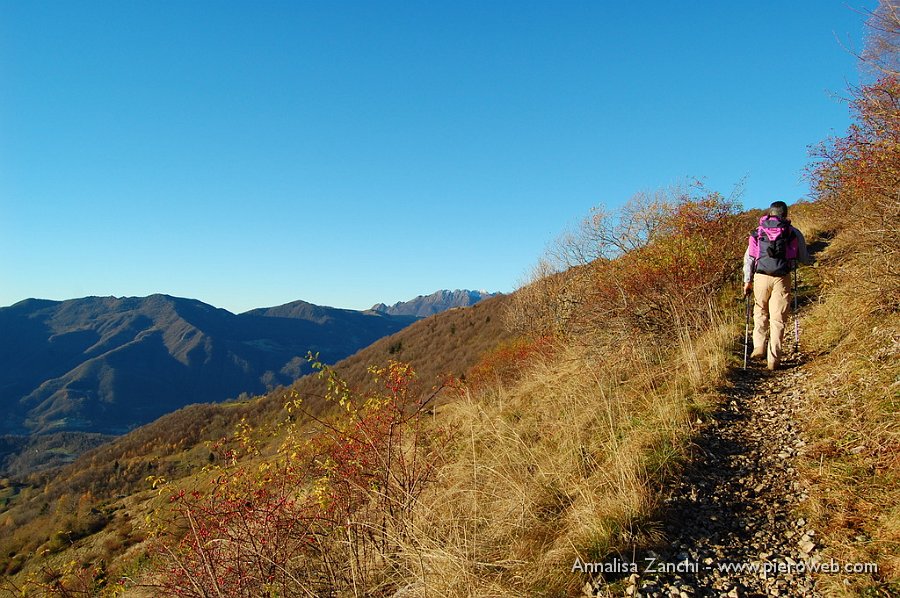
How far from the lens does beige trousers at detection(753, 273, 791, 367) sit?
18.6 feet

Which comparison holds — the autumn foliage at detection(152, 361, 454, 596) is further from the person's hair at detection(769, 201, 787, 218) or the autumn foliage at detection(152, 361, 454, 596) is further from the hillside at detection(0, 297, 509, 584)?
the hillside at detection(0, 297, 509, 584)

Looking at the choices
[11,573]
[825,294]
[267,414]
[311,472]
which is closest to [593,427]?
[311,472]

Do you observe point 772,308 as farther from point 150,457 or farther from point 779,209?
point 150,457

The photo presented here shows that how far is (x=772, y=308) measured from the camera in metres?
5.77

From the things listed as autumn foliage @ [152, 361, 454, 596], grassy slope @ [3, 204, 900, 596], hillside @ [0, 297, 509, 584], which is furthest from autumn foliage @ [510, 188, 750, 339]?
hillside @ [0, 297, 509, 584]

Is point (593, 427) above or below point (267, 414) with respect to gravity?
above

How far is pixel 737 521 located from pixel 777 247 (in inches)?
159

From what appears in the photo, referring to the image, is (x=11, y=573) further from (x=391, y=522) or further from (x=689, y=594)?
(x=689, y=594)

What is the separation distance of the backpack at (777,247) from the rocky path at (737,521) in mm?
1842

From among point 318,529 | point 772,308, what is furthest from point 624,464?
point 772,308

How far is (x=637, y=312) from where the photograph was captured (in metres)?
8.17

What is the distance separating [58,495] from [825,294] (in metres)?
73.5

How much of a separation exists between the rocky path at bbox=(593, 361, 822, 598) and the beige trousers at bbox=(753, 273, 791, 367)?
1.20m

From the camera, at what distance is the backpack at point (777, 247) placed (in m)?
5.66
